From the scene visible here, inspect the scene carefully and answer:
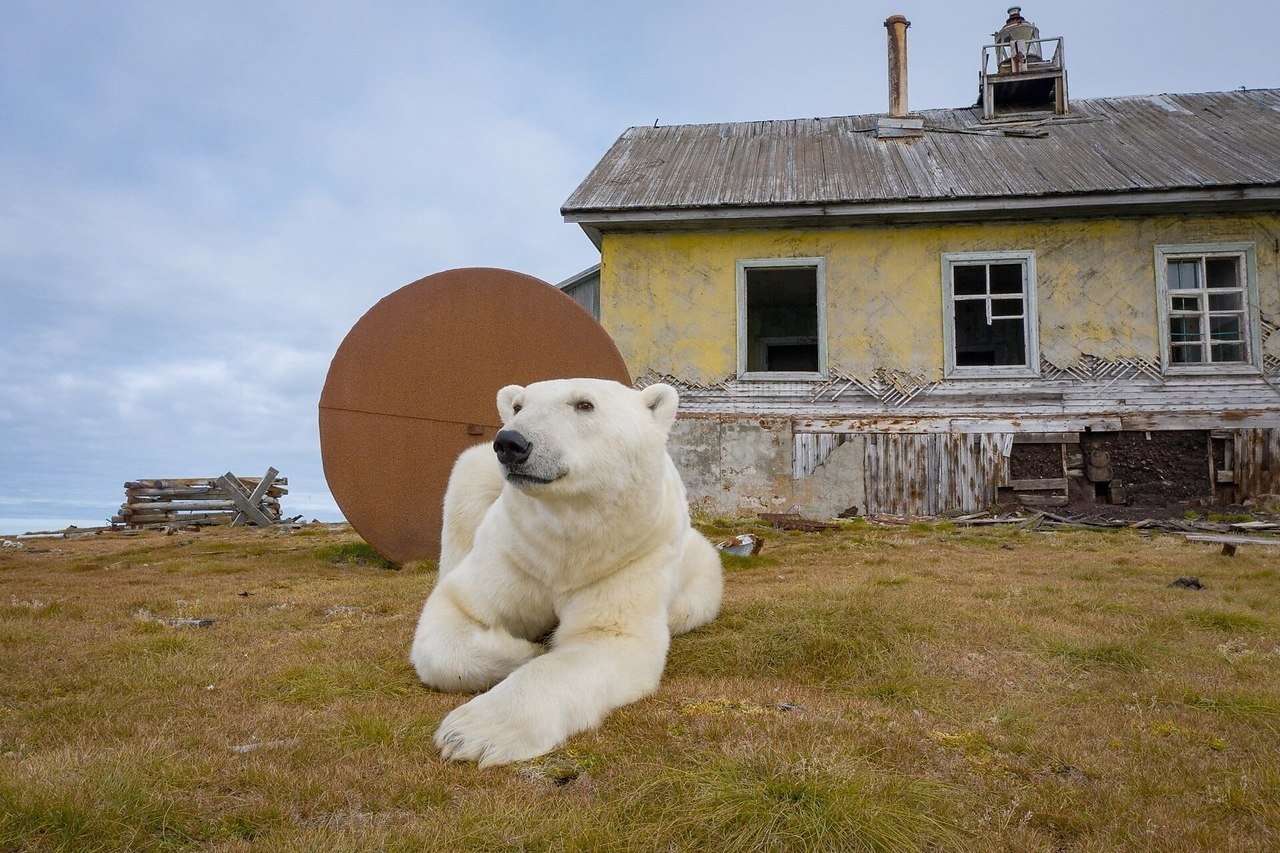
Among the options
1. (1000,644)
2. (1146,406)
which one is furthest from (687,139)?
(1000,644)

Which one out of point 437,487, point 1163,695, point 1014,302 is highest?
point 1014,302

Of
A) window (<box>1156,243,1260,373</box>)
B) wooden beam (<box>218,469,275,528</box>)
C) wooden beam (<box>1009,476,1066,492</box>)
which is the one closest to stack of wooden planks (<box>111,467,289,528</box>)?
wooden beam (<box>218,469,275,528</box>)

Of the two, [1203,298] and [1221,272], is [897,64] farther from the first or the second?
[1203,298]

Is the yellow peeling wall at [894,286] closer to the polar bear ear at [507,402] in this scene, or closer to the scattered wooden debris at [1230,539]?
the scattered wooden debris at [1230,539]

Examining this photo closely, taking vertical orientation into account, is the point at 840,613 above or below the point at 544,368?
below

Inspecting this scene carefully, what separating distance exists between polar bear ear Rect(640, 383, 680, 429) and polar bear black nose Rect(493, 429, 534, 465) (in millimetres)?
747

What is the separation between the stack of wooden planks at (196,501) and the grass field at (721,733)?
10.9 metres

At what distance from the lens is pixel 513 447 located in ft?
8.78

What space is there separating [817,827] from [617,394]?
179 centimetres

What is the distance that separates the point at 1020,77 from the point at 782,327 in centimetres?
707

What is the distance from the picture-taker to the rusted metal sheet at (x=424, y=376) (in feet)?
23.0

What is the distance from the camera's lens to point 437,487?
279 inches

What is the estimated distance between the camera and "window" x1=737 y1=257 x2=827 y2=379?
487 inches

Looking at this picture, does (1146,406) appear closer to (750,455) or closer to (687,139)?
(750,455)
